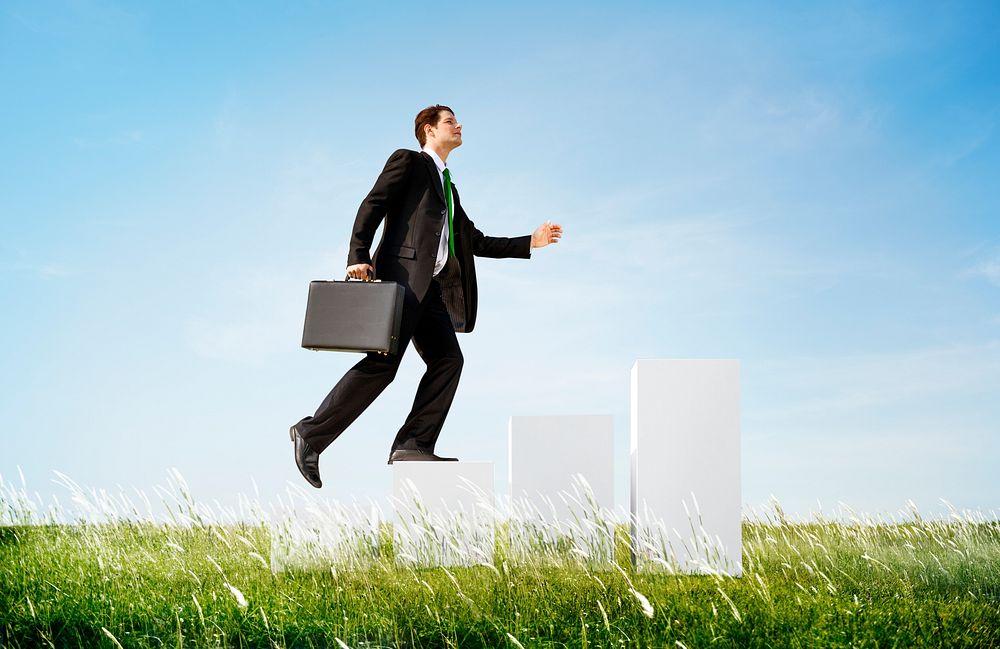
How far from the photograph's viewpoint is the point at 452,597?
12.4 feet

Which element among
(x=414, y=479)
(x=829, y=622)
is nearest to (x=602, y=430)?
(x=414, y=479)

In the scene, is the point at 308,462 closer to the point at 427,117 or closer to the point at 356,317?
the point at 356,317

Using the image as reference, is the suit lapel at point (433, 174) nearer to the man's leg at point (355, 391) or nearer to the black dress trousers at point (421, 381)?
the black dress trousers at point (421, 381)

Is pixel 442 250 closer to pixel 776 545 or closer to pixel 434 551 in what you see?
pixel 434 551

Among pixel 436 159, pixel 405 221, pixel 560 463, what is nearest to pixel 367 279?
pixel 405 221

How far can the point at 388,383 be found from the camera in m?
5.43

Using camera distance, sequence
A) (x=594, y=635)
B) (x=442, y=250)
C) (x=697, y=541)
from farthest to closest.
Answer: (x=442, y=250)
(x=697, y=541)
(x=594, y=635)

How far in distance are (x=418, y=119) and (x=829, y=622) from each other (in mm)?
4051

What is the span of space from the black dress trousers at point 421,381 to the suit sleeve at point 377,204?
16.9 inches

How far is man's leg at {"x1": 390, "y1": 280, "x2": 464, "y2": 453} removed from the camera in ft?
18.7

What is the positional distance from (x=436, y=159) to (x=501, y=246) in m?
0.81

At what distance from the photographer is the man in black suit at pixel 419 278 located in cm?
538

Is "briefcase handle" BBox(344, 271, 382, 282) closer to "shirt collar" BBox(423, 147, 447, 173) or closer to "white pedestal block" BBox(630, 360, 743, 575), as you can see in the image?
"shirt collar" BBox(423, 147, 447, 173)

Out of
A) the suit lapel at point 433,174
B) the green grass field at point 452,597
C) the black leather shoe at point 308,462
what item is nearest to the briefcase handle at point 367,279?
the suit lapel at point 433,174
